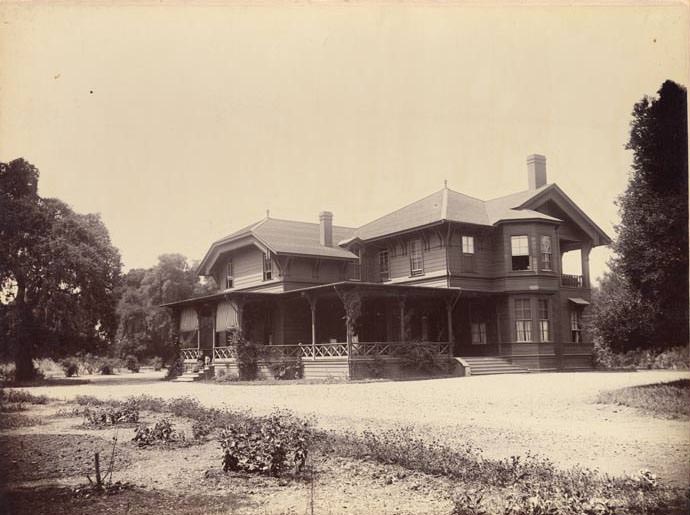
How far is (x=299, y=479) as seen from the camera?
303 inches

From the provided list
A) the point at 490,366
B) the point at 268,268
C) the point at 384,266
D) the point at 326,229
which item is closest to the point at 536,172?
the point at 384,266

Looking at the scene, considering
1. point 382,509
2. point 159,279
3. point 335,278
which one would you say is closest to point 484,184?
point 382,509

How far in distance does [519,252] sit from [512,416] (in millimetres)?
17855

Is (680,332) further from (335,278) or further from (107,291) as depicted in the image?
(107,291)

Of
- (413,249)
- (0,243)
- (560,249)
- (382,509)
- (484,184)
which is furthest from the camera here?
(560,249)

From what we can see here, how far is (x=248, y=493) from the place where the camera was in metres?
7.16

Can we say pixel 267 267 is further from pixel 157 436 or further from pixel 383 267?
pixel 157 436

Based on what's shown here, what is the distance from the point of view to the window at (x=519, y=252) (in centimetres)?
2916

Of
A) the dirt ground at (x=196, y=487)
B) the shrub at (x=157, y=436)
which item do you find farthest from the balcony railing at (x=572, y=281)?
the dirt ground at (x=196, y=487)

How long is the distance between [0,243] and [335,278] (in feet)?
70.3

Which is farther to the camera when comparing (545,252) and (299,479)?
(545,252)

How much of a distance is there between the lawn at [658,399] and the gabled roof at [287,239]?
1856 cm

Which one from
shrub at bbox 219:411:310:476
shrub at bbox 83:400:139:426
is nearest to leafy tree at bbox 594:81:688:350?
shrub at bbox 219:411:310:476

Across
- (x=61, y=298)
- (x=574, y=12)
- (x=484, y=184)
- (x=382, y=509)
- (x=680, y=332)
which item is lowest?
(x=382, y=509)
